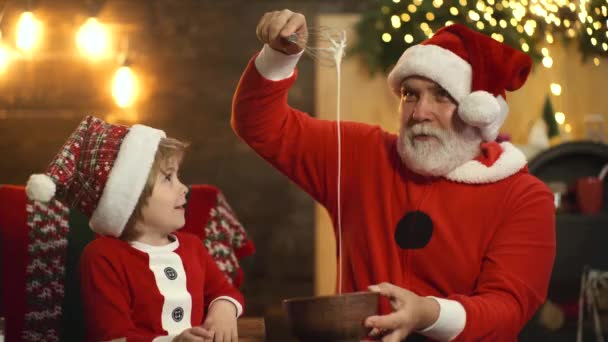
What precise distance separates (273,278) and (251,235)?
0.28 metres

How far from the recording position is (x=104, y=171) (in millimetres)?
1558

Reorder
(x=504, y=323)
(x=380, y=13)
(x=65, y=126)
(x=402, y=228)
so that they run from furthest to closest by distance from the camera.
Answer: (x=65, y=126)
(x=380, y=13)
(x=402, y=228)
(x=504, y=323)

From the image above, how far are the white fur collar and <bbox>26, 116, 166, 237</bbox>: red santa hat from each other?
27.0 inches

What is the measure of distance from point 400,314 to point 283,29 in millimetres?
620

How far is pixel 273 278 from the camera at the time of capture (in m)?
4.42

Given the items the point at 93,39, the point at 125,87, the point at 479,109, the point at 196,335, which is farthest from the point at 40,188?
the point at 93,39

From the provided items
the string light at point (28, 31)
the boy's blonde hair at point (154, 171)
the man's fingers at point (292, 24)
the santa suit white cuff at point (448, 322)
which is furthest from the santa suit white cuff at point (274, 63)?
the string light at point (28, 31)

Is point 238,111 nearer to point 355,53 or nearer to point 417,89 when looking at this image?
point 417,89

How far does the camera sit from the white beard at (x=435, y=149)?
170 centimetres

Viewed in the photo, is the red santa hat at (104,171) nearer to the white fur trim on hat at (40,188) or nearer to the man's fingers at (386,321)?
the white fur trim on hat at (40,188)

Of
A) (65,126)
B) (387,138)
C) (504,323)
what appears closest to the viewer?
(504,323)

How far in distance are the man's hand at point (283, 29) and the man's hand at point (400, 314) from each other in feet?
1.82

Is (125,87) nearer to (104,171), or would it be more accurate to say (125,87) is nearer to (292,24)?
(104,171)

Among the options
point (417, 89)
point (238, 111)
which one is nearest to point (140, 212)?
point (238, 111)
